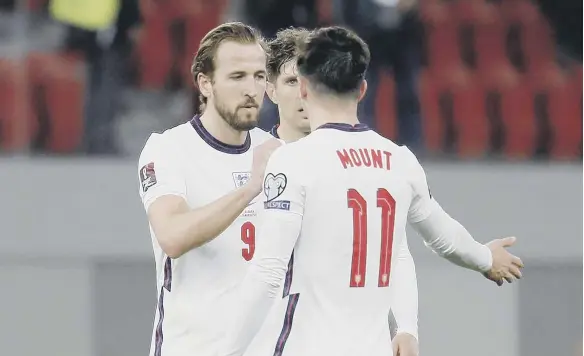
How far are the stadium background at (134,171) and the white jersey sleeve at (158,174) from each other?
3506 millimetres

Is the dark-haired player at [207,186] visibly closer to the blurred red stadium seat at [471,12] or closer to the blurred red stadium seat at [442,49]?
the blurred red stadium seat at [442,49]

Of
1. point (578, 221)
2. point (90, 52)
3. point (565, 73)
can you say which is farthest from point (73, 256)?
point (565, 73)

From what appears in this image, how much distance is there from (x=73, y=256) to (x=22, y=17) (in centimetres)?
156

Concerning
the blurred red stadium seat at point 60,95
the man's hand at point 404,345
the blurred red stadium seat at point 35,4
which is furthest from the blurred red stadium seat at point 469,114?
the man's hand at point 404,345

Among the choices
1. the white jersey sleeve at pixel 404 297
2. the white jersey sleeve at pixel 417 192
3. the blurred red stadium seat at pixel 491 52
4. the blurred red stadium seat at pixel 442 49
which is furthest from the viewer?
the blurred red stadium seat at pixel 491 52

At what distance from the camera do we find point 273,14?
27.7ft

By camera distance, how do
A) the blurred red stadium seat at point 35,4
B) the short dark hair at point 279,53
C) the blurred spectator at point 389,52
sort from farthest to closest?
1. the blurred spectator at point 389,52
2. the blurred red stadium seat at point 35,4
3. the short dark hair at point 279,53

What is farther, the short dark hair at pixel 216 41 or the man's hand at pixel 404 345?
the short dark hair at pixel 216 41

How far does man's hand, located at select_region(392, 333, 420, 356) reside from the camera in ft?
11.5

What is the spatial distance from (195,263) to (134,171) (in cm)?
408

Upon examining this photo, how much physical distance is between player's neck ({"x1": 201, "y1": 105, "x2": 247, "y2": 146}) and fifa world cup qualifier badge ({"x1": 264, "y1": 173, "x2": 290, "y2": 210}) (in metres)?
0.88

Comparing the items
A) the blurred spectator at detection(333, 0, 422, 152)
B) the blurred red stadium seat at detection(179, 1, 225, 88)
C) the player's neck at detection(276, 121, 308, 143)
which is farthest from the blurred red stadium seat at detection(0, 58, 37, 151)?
the player's neck at detection(276, 121, 308, 143)

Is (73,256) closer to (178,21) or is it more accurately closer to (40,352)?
(40,352)

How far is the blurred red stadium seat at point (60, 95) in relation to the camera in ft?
25.6
